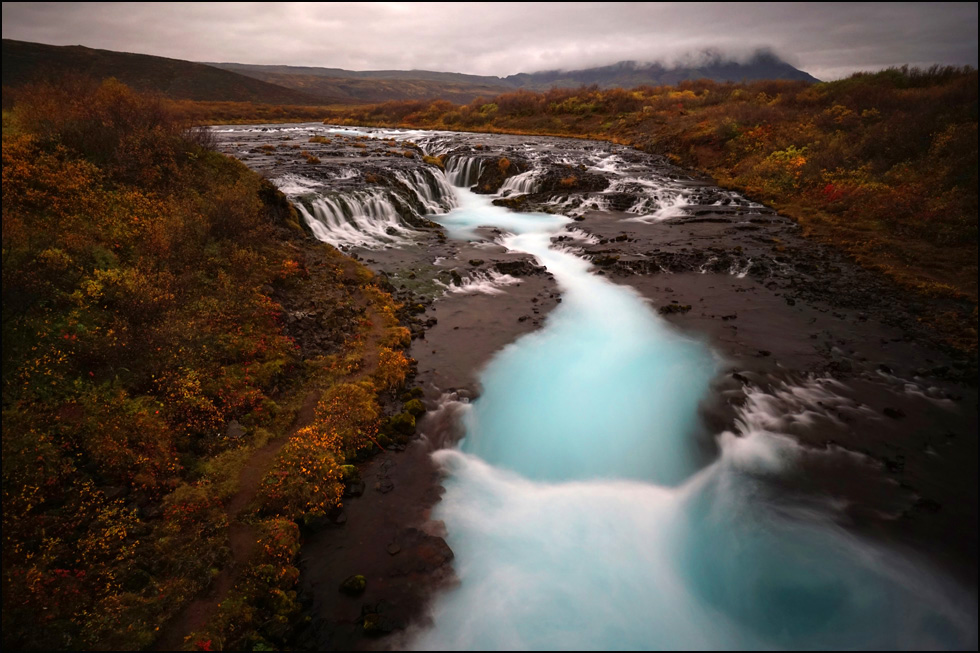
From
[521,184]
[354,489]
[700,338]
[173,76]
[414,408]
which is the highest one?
[173,76]

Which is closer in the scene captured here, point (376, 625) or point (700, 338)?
point (376, 625)

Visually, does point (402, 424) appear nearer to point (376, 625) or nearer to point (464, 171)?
point (376, 625)

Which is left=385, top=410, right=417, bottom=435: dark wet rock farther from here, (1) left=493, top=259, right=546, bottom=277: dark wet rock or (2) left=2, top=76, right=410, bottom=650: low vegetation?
(1) left=493, top=259, right=546, bottom=277: dark wet rock

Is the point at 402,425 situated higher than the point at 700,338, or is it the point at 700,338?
the point at 700,338

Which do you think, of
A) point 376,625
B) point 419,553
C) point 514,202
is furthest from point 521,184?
point 376,625

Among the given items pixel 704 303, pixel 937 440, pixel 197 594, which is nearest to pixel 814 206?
pixel 704 303
